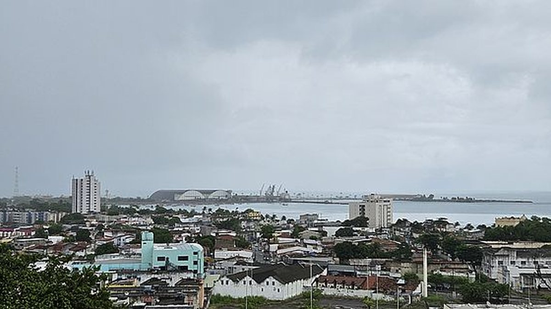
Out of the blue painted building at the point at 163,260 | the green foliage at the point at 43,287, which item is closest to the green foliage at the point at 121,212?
the blue painted building at the point at 163,260

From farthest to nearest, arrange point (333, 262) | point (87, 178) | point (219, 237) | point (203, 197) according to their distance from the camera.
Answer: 1. point (203, 197)
2. point (87, 178)
3. point (219, 237)
4. point (333, 262)

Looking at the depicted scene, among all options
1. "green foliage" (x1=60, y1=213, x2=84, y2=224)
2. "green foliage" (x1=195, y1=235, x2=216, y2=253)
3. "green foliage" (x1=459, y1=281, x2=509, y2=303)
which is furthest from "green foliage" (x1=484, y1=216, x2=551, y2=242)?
"green foliage" (x1=60, y1=213, x2=84, y2=224)

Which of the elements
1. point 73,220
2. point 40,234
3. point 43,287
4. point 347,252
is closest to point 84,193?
point 73,220

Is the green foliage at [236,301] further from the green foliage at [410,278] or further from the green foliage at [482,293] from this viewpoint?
the green foliage at [482,293]

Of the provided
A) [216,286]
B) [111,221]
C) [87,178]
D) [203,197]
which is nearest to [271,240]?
[216,286]

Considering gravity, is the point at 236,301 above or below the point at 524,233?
below

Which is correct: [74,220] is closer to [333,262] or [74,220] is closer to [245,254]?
[245,254]

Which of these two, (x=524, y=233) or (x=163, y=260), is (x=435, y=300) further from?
(x=524, y=233)
